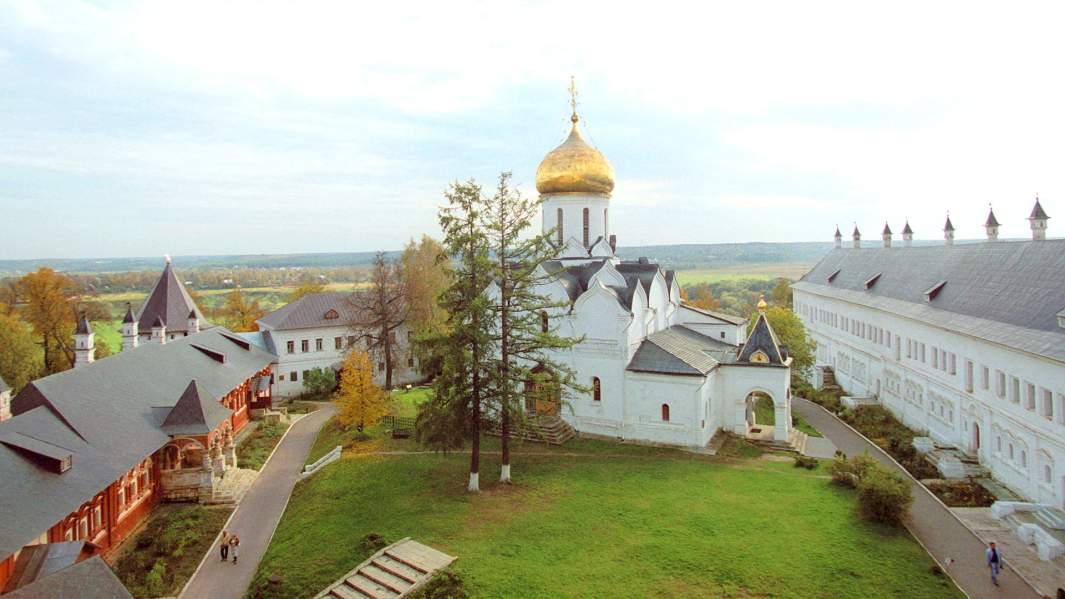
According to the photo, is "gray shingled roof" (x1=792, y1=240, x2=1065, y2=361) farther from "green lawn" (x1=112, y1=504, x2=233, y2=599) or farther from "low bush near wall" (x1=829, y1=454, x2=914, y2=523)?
"green lawn" (x1=112, y1=504, x2=233, y2=599)

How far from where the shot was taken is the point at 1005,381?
74.4 ft

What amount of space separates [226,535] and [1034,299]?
2916 centimetres

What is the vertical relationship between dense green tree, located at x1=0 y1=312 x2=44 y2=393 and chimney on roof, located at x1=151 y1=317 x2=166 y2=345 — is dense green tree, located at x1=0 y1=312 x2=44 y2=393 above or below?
below

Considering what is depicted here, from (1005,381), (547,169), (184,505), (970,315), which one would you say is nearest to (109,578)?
(184,505)

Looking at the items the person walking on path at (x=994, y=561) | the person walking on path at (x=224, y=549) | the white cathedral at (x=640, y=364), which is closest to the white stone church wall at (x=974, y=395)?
the person walking on path at (x=994, y=561)

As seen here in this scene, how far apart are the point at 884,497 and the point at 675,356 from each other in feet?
33.6

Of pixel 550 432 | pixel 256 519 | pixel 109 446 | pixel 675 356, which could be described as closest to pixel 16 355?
pixel 109 446

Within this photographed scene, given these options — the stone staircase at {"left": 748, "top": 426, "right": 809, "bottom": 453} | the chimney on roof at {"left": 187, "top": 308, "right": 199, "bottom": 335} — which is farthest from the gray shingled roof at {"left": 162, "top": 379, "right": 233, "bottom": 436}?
the stone staircase at {"left": 748, "top": 426, "right": 809, "bottom": 453}

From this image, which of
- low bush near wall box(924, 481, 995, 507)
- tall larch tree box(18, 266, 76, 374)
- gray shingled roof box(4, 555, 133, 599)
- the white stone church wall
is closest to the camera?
gray shingled roof box(4, 555, 133, 599)

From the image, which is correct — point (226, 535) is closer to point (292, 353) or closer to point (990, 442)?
point (292, 353)

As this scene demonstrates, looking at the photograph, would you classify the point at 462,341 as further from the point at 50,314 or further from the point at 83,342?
the point at 50,314

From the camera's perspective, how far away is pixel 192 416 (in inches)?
960

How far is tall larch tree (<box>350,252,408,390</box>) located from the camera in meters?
41.8

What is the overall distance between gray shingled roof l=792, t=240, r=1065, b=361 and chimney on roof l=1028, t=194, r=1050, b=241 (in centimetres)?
132
